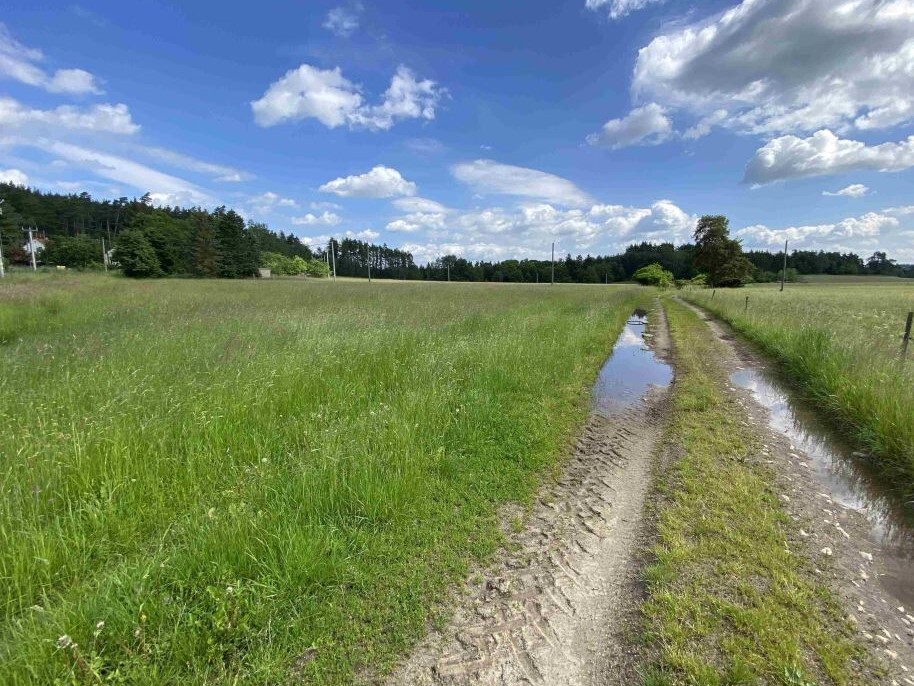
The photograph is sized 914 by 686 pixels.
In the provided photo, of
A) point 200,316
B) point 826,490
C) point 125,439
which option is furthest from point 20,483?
point 200,316

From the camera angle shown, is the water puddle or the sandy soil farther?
the water puddle

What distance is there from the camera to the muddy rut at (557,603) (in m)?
2.28

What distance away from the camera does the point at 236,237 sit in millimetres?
74938

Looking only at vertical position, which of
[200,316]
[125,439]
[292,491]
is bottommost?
[292,491]

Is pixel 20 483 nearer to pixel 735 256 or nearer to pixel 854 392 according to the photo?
pixel 854 392

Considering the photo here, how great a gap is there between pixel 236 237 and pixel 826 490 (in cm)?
8817

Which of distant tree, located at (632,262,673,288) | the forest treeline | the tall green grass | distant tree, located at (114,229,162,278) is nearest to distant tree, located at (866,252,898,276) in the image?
the forest treeline

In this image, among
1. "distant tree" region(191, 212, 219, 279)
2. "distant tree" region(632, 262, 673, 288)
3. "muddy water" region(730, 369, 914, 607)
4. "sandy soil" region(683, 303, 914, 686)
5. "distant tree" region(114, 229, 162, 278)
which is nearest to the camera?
"sandy soil" region(683, 303, 914, 686)

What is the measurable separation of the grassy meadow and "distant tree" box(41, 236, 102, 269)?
336 ft

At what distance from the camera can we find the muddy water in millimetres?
3186

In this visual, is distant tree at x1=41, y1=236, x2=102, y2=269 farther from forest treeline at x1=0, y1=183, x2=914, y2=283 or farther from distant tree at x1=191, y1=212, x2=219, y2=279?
distant tree at x1=191, y1=212, x2=219, y2=279

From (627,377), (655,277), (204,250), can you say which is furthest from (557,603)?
(655,277)

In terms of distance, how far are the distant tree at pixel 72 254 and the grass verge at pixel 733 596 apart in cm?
10881

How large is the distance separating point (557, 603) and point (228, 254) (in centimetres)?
8568
